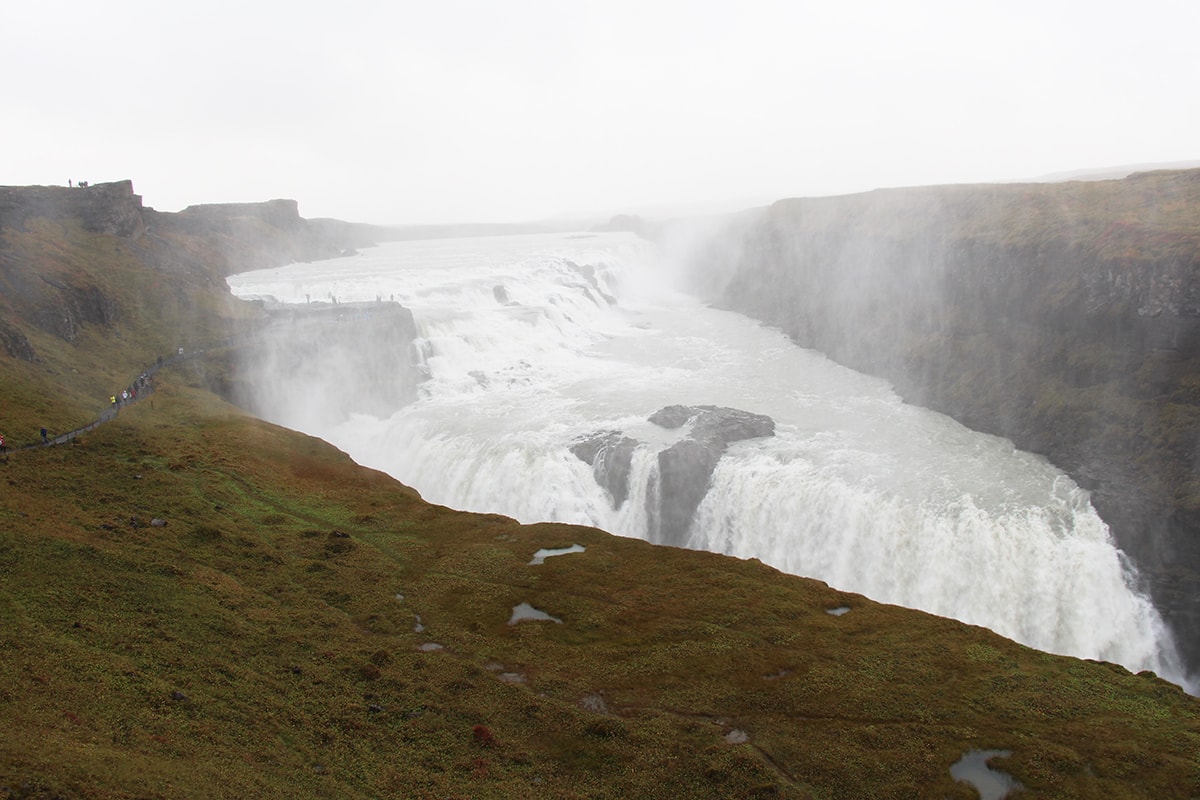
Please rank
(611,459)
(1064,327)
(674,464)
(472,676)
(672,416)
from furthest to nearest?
1. (1064,327)
2. (672,416)
3. (611,459)
4. (674,464)
5. (472,676)

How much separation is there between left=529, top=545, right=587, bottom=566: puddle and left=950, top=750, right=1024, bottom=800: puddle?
693 inches

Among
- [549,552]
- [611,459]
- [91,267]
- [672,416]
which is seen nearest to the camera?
[549,552]

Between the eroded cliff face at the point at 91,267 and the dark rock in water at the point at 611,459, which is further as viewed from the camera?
the eroded cliff face at the point at 91,267

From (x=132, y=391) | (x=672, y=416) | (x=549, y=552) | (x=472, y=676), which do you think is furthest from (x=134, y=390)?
(x=472, y=676)

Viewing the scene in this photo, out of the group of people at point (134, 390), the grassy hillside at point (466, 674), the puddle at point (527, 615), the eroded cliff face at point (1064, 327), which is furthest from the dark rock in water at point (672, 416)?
the group of people at point (134, 390)

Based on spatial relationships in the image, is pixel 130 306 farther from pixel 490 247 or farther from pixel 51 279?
pixel 490 247

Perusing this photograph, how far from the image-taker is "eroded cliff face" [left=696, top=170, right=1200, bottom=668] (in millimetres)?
42656

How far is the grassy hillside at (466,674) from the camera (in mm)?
18031

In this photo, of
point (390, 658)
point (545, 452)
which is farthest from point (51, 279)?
point (390, 658)

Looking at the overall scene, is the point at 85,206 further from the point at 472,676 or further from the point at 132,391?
the point at 472,676

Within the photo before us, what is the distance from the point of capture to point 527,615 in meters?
28.4

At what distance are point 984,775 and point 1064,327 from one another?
44042 mm

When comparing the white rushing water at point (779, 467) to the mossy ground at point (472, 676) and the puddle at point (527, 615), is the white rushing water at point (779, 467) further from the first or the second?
the puddle at point (527, 615)

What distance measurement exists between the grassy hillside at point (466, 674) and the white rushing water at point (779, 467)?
36.3 ft
